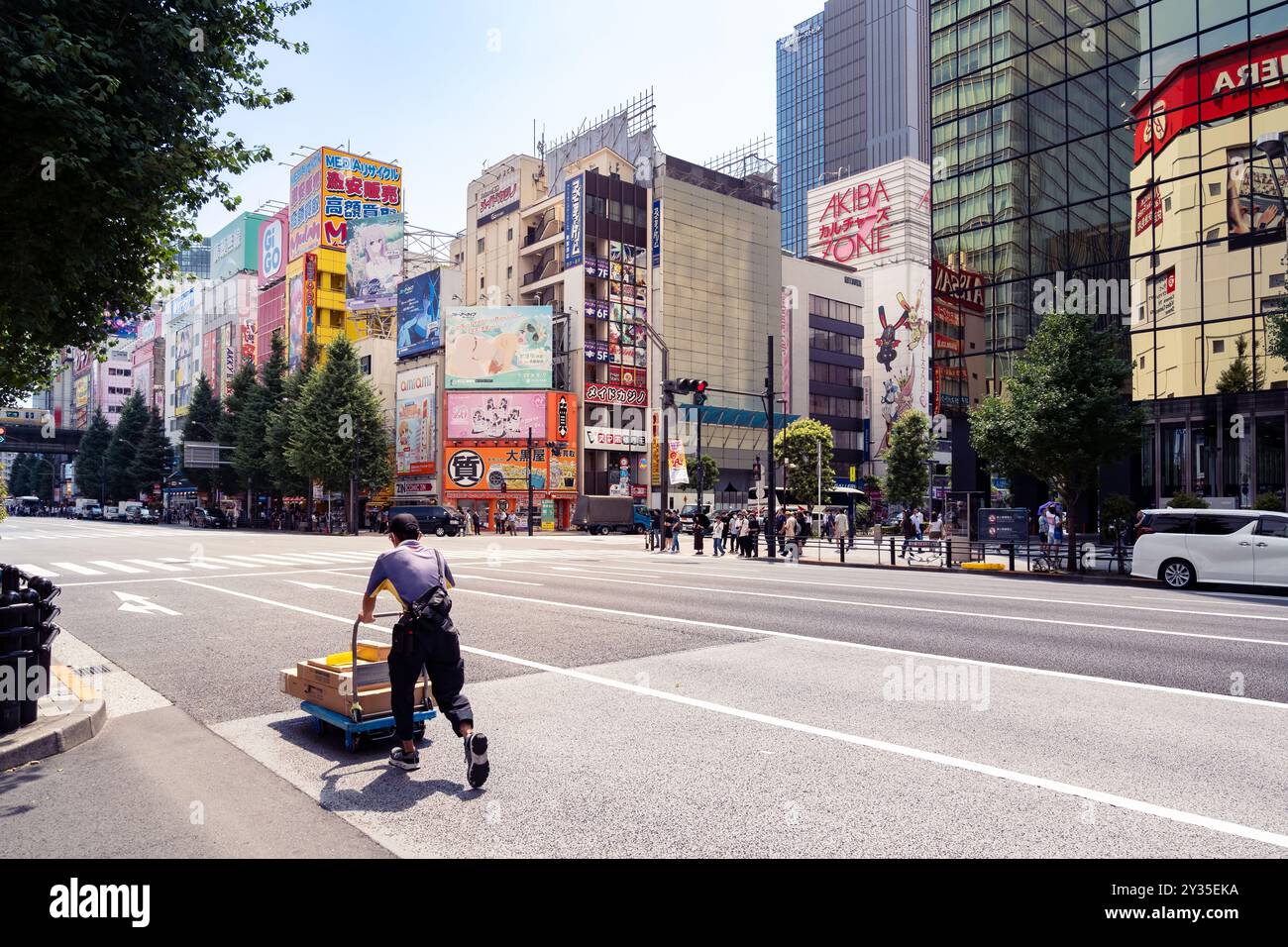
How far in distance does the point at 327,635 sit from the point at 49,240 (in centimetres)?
559

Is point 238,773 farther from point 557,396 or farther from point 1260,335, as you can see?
point 557,396

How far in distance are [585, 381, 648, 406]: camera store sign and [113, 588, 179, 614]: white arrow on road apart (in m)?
55.9

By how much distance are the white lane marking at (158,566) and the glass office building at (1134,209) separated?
25.7m

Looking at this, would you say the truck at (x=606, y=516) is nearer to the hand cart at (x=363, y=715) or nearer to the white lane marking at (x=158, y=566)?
the white lane marking at (x=158, y=566)

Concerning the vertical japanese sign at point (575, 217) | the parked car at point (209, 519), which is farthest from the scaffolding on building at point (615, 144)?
the parked car at point (209, 519)

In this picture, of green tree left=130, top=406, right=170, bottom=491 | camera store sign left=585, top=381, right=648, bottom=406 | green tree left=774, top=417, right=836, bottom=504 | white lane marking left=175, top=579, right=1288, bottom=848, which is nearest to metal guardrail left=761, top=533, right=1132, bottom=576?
white lane marking left=175, top=579, right=1288, bottom=848

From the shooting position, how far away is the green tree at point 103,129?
6121 mm

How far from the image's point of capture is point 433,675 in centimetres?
534

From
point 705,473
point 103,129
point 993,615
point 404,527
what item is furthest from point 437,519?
point 404,527

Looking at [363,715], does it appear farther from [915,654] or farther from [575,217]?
[575,217]

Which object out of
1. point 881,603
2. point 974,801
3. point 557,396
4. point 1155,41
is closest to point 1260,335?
point 1155,41

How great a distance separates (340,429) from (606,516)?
19.9m

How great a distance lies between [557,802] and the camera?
15.7ft

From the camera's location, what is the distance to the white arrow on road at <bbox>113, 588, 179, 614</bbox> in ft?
44.3
